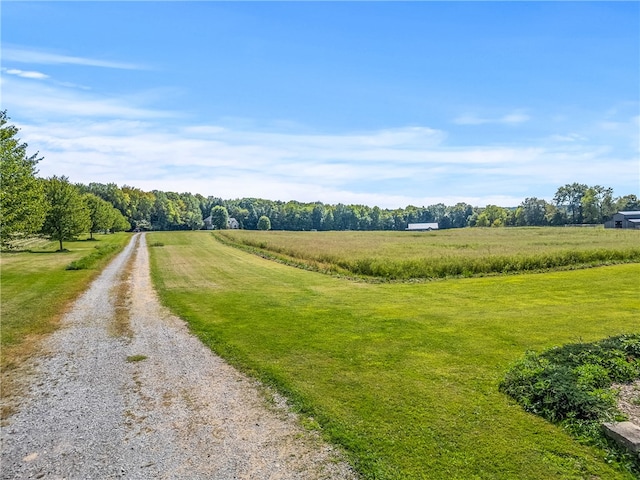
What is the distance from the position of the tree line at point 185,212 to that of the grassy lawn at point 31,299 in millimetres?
3146

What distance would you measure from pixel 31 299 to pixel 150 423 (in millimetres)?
15067

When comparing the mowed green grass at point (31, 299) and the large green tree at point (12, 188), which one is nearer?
the mowed green grass at point (31, 299)

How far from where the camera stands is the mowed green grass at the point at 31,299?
12.1 meters

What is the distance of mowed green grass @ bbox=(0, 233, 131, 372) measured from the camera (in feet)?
39.8

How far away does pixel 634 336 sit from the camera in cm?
1016

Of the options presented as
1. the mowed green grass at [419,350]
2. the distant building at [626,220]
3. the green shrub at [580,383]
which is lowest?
the mowed green grass at [419,350]

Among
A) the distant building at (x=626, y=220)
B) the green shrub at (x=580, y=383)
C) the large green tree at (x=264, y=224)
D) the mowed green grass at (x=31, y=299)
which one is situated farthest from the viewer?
the large green tree at (x=264, y=224)

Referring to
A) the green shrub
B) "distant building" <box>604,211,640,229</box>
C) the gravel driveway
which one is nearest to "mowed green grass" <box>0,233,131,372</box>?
the gravel driveway

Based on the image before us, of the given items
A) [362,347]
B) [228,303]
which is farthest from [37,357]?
[362,347]

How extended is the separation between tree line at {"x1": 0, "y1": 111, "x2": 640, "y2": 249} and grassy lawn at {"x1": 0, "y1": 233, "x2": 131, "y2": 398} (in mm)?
3146

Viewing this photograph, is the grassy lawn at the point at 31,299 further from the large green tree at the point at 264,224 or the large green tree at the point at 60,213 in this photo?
the large green tree at the point at 264,224

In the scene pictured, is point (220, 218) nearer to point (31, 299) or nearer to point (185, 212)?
point (185, 212)

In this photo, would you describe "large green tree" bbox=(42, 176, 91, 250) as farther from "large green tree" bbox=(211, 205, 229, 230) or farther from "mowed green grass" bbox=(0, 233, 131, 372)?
"large green tree" bbox=(211, 205, 229, 230)

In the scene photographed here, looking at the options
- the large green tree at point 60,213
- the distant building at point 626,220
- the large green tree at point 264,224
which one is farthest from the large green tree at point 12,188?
the large green tree at point 264,224
